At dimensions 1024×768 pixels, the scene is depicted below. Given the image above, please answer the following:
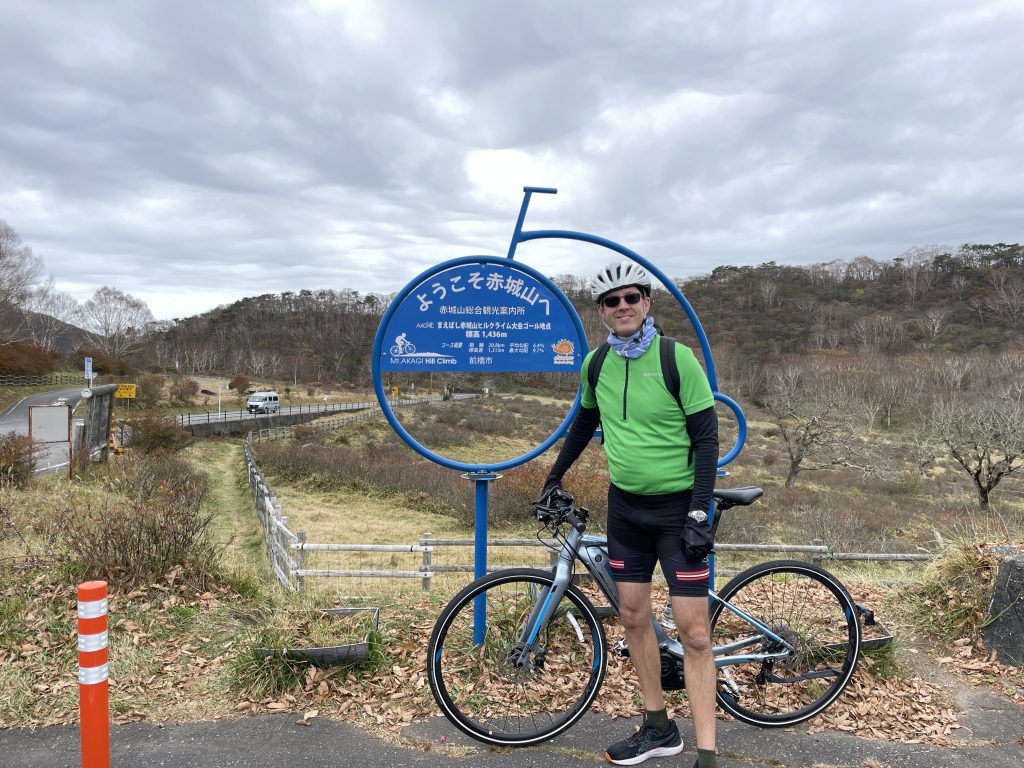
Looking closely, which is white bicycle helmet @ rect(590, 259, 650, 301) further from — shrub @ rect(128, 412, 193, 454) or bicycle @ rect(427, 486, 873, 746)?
shrub @ rect(128, 412, 193, 454)

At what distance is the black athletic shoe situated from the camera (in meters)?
2.67

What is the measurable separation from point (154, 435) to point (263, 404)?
61.8ft

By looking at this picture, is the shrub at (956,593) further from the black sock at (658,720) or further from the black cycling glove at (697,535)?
the black cycling glove at (697,535)

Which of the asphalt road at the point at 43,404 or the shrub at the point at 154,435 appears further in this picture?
the shrub at the point at 154,435

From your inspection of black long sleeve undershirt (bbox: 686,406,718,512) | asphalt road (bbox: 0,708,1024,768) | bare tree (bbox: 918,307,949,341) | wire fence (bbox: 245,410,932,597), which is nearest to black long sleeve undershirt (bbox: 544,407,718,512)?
black long sleeve undershirt (bbox: 686,406,718,512)

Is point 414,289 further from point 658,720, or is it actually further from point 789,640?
point 789,640

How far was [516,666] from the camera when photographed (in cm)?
289

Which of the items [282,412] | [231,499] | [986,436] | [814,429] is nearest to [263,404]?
[282,412]

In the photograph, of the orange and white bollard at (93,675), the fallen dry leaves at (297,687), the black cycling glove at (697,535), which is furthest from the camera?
the fallen dry leaves at (297,687)

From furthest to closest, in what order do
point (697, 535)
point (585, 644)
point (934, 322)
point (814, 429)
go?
1. point (934, 322)
2. point (814, 429)
3. point (585, 644)
4. point (697, 535)

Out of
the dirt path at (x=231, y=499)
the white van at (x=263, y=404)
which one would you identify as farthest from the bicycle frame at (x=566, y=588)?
the white van at (x=263, y=404)

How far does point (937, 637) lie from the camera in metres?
3.95

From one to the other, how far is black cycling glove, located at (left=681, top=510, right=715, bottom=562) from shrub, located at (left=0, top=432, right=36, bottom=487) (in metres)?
11.8

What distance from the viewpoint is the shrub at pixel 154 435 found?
20359 mm
